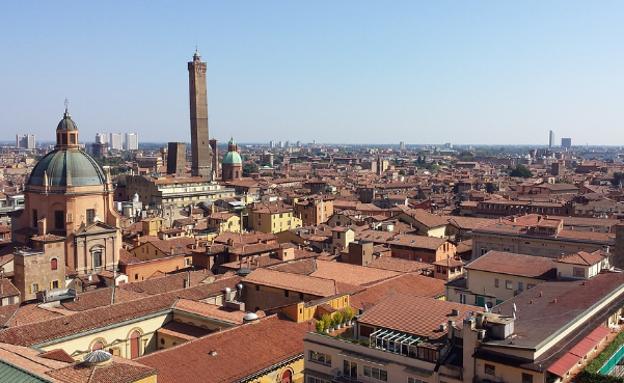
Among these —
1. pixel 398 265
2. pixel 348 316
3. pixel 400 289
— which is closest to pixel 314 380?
pixel 348 316

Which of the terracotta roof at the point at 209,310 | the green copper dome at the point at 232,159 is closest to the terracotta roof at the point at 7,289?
the terracotta roof at the point at 209,310

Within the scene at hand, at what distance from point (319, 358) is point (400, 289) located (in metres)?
14.2

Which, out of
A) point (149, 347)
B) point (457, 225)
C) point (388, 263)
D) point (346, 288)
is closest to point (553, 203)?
point (457, 225)

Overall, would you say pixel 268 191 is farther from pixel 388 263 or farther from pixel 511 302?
pixel 511 302

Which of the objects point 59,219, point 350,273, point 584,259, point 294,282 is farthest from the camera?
point 59,219

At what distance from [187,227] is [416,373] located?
53.8 m

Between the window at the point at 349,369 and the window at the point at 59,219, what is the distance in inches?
1412

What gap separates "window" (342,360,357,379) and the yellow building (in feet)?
170

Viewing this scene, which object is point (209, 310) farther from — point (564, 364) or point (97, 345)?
point (564, 364)

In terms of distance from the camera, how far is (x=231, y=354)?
26469 mm

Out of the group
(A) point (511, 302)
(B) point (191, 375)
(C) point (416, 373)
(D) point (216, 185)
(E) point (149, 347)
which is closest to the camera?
(C) point (416, 373)

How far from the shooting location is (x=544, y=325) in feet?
71.1

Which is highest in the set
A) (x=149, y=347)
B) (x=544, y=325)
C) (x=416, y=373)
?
(x=544, y=325)

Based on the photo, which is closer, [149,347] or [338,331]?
[338,331]
